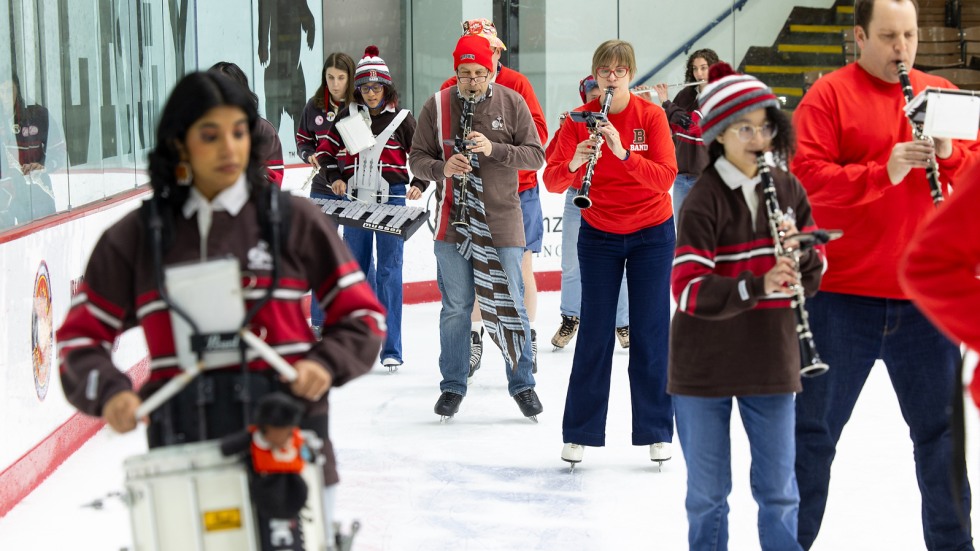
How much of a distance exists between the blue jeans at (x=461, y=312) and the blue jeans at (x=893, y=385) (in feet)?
6.82

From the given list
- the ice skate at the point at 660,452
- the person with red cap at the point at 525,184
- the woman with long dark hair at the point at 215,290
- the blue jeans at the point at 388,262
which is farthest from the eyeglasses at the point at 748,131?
the blue jeans at the point at 388,262

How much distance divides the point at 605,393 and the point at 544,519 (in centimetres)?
60

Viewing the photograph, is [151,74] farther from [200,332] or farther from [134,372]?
[200,332]

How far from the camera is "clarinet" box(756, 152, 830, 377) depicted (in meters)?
2.81

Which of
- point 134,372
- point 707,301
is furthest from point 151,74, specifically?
point 707,301

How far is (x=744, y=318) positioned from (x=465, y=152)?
2.22 meters

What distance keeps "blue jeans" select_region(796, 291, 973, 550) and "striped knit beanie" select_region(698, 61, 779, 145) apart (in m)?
0.56

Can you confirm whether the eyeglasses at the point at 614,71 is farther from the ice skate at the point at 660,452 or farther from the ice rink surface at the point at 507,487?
the ice skate at the point at 660,452

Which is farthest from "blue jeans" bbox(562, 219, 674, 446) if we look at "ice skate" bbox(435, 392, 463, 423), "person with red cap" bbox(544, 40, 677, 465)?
"ice skate" bbox(435, 392, 463, 423)

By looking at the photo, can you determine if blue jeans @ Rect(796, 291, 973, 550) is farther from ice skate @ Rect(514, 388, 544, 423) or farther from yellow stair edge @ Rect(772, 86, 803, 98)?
yellow stair edge @ Rect(772, 86, 803, 98)

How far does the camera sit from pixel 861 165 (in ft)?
10.3

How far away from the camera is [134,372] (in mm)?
5992

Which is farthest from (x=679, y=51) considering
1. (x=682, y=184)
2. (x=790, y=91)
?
(x=682, y=184)

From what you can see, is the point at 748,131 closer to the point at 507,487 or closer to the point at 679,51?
the point at 507,487
